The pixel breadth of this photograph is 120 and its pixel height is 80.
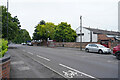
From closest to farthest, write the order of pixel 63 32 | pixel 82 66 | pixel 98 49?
pixel 82 66 → pixel 98 49 → pixel 63 32

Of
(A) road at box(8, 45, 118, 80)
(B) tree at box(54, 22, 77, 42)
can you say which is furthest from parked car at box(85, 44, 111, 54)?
(B) tree at box(54, 22, 77, 42)

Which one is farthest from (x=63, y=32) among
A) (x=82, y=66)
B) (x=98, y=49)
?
(x=82, y=66)

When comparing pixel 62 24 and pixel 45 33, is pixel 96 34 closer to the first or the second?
pixel 62 24

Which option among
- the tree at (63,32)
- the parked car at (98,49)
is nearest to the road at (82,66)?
the parked car at (98,49)

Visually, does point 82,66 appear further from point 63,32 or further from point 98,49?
point 63,32

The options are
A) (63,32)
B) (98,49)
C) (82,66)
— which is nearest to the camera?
(82,66)

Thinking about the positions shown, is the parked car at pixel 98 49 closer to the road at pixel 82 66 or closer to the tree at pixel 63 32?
the road at pixel 82 66

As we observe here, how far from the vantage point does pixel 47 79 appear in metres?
4.62

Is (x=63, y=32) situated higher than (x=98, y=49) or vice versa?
(x=63, y=32)

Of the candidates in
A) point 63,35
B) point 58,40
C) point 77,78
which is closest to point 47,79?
point 77,78

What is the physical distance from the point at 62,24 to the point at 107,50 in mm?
25833

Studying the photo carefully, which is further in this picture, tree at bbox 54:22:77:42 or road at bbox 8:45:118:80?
tree at bbox 54:22:77:42

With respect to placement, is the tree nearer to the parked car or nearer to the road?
the parked car

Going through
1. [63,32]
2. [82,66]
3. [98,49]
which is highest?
[63,32]
